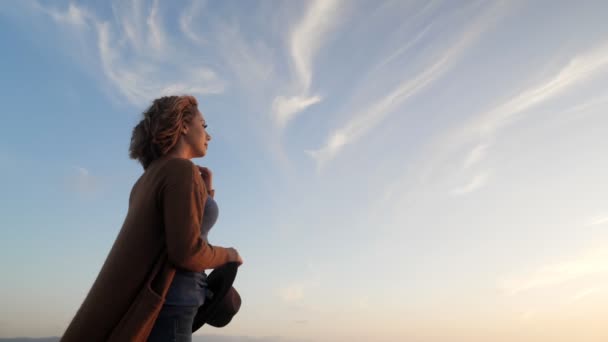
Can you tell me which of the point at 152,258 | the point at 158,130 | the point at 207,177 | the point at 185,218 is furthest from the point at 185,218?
the point at 207,177

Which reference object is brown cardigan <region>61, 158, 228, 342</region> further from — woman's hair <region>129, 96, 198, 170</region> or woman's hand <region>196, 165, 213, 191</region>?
woman's hand <region>196, 165, 213, 191</region>

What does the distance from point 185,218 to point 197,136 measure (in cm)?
88

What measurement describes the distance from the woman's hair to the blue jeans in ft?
3.98

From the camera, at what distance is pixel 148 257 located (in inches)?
131

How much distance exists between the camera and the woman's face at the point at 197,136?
3.98 meters

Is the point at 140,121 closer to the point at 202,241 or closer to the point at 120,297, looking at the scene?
the point at 202,241

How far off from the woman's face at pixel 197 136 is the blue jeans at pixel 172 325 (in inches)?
50.5

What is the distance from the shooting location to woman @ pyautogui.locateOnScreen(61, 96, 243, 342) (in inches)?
125

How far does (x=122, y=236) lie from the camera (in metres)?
3.40

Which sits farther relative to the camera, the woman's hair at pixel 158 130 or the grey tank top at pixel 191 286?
the woman's hair at pixel 158 130

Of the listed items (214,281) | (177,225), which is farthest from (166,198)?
(214,281)

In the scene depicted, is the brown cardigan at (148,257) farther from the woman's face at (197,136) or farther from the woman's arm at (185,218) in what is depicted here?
the woman's face at (197,136)

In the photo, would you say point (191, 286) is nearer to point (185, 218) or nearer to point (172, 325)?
point (172, 325)

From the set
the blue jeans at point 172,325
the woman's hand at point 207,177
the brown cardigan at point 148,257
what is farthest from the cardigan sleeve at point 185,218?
the woman's hand at point 207,177
